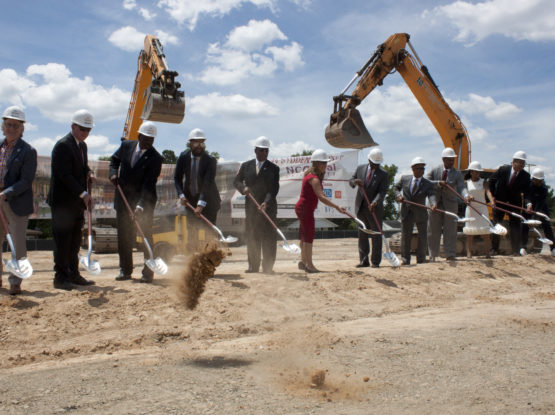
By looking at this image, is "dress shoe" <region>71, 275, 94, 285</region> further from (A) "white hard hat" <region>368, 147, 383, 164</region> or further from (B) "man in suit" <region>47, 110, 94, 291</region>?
(A) "white hard hat" <region>368, 147, 383, 164</region>

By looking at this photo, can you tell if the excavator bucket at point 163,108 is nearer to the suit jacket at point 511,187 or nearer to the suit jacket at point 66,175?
the suit jacket at point 66,175

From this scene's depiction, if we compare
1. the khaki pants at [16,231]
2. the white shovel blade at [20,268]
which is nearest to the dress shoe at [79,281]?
the khaki pants at [16,231]

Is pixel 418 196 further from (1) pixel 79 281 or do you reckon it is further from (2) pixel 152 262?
(1) pixel 79 281

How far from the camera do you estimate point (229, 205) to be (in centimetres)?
1475

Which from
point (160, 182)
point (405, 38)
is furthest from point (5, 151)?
point (405, 38)

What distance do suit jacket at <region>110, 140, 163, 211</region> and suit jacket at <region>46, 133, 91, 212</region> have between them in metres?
0.56

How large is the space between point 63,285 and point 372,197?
4774 mm

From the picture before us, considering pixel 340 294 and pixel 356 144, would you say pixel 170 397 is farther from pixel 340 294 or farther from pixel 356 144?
pixel 356 144

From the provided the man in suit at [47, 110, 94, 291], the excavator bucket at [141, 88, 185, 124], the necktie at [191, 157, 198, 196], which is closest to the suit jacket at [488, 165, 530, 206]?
the necktie at [191, 157, 198, 196]

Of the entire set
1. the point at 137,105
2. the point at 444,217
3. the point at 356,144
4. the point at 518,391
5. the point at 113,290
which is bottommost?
the point at 518,391

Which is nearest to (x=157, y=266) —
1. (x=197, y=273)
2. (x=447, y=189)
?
(x=197, y=273)

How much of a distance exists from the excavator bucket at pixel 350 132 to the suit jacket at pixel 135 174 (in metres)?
6.45

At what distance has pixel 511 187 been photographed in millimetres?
9953

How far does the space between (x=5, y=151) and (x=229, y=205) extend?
31.7 ft
